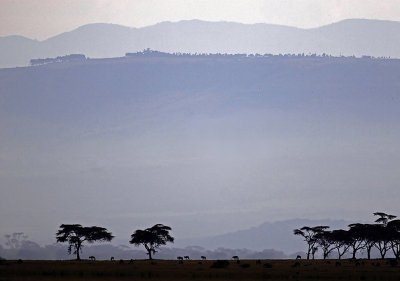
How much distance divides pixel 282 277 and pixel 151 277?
13.8 metres

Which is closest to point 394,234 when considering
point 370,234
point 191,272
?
point 370,234

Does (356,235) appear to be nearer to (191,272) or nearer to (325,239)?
(325,239)

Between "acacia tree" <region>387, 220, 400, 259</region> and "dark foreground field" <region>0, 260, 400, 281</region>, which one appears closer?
"dark foreground field" <region>0, 260, 400, 281</region>

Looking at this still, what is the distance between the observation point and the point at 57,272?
126 m

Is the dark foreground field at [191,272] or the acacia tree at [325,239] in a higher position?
the acacia tree at [325,239]

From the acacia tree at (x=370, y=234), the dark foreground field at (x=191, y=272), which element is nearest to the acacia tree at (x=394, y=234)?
the acacia tree at (x=370, y=234)

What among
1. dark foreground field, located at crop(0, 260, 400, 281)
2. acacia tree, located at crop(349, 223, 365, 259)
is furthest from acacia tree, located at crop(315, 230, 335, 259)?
dark foreground field, located at crop(0, 260, 400, 281)

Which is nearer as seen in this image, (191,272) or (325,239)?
(191,272)

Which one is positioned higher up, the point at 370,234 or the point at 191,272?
the point at 370,234

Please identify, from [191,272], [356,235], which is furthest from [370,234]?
[191,272]

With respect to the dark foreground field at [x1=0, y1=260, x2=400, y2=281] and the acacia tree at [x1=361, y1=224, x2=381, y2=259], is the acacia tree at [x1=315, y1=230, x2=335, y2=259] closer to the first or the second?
the acacia tree at [x1=361, y1=224, x2=381, y2=259]

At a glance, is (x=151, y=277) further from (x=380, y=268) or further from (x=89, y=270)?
(x=380, y=268)

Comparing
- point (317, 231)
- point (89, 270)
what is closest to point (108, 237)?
point (317, 231)

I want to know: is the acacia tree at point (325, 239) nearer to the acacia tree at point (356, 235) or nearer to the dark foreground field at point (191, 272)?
the acacia tree at point (356, 235)
